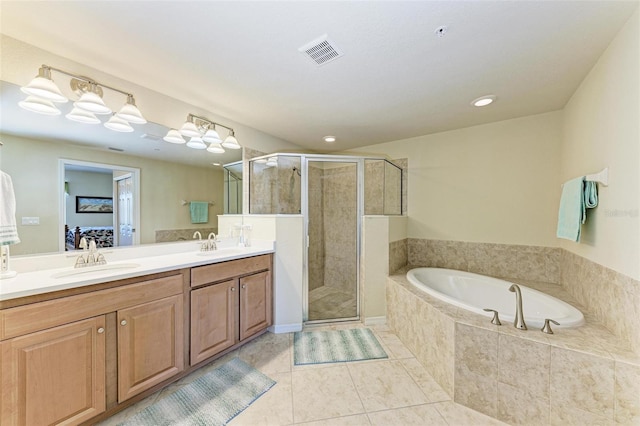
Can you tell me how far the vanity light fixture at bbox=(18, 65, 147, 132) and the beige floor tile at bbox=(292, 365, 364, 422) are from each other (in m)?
2.39

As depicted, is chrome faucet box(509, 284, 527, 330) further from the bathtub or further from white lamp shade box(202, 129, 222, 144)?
white lamp shade box(202, 129, 222, 144)

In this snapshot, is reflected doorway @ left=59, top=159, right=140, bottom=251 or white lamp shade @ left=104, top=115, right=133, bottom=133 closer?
reflected doorway @ left=59, top=159, right=140, bottom=251

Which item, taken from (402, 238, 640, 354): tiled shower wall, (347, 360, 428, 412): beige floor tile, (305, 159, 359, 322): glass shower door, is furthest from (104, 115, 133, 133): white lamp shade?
(402, 238, 640, 354): tiled shower wall

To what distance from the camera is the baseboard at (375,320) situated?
264 cm

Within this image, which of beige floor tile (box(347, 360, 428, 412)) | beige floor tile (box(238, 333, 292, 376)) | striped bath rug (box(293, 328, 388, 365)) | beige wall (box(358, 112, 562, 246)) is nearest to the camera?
beige floor tile (box(347, 360, 428, 412))

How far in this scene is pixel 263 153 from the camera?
9.91 ft

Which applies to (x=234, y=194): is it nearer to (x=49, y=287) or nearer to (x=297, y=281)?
(x=297, y=281)

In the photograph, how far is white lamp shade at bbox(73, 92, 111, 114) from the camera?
157 cm

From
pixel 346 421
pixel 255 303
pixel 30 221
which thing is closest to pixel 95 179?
pixel 30 221

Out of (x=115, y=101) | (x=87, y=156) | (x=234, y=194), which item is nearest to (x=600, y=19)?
(x=234, y=194)

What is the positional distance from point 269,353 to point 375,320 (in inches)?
48.4

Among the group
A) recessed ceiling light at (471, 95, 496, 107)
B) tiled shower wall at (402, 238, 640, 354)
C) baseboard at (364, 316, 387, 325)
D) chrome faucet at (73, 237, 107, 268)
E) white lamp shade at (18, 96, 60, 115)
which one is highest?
recessed ceiling light at (471, 95, 496, 107)

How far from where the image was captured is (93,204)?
5.58ft

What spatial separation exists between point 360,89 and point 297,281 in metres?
1.97
